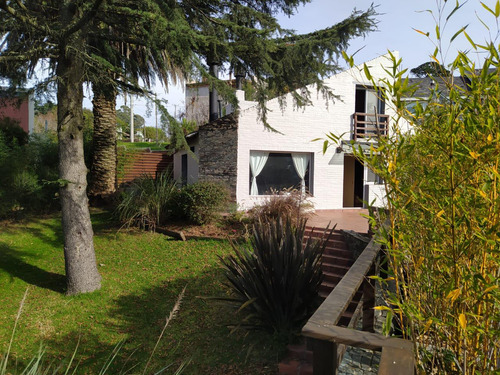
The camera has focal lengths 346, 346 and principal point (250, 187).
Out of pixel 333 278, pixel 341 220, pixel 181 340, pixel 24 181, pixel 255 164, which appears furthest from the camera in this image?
pixel 255 164

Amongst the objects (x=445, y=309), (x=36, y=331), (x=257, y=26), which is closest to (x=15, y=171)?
(x=36, y=331)

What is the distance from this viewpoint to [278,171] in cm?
1324

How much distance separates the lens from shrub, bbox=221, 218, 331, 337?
15.6 ft

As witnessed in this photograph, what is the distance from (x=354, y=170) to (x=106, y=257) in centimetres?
1199

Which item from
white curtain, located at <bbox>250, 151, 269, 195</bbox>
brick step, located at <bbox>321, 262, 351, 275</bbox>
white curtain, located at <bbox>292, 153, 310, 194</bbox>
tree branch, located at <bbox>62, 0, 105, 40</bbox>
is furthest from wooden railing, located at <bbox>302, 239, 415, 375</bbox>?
white curtain, located at <bbox>292, 153, 310, 194</bbox>

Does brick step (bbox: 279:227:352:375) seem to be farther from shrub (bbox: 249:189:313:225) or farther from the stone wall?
the stone wall

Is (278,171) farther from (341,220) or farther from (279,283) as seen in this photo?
(279,283)

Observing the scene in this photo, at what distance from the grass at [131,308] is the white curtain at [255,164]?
3958 mm

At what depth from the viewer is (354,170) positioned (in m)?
16.6

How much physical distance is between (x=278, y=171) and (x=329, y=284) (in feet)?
23.3

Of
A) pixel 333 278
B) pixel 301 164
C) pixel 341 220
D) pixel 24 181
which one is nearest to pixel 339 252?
pixel 333 278

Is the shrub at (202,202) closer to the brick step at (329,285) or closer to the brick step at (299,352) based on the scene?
the brick step at (329,285)

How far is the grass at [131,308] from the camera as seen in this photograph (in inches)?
191

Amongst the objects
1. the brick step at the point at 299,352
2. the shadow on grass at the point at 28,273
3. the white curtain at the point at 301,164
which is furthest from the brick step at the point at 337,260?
the white curtain at the point at 301,164
